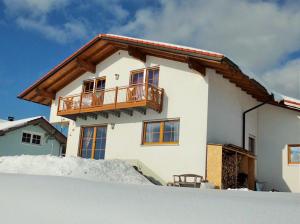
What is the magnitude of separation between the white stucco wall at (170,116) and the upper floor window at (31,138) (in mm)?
10296

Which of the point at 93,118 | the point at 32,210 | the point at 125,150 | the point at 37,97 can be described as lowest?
Result: the point at 32,210

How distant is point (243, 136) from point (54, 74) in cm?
1014

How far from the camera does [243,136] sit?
53.0 ft

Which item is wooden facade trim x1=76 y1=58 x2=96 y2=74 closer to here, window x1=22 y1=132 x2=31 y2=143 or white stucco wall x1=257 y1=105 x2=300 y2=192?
white stucco wall x1=257 y1=105 x2=300 y2=192

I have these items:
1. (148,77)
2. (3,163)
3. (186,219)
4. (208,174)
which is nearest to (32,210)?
(186,219)

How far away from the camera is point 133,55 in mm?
16047

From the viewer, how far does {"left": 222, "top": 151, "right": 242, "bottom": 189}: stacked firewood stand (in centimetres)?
1331

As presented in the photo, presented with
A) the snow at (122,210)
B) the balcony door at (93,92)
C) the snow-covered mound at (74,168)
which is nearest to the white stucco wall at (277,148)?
the snow-covered mound at (74,168)

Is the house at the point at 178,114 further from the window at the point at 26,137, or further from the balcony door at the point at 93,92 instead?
the window at the point at 26,137

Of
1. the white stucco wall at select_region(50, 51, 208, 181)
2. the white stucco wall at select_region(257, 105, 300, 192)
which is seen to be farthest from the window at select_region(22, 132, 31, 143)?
the white stucco wall at select_region(257, 105, 300, 192)

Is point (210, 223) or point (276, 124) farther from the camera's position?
point (276, 124)

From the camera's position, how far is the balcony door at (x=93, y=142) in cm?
1722

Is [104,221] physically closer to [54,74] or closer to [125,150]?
[125,150]

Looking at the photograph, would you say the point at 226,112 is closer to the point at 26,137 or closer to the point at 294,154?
the point at 294,154
